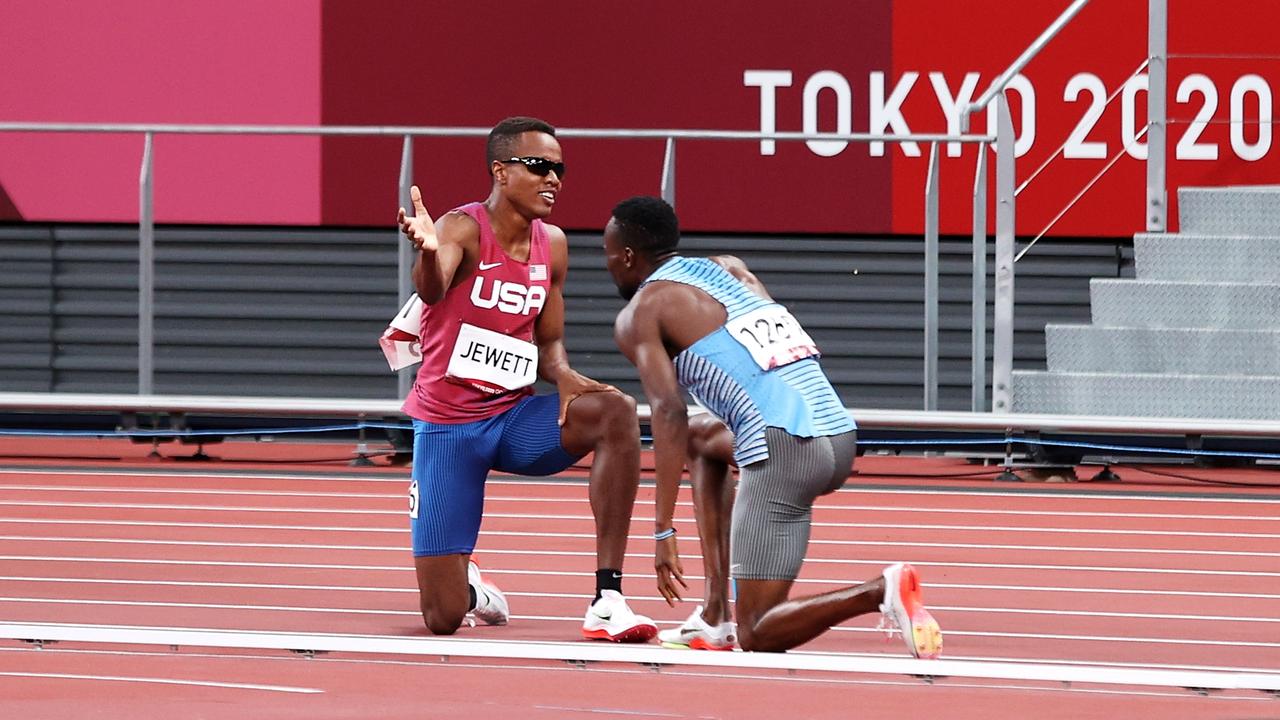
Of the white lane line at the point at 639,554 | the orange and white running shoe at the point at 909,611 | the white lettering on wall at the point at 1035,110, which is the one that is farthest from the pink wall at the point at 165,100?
the orange and white running shoe at the point at 909,611

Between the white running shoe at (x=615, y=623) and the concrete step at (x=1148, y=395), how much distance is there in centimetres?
577

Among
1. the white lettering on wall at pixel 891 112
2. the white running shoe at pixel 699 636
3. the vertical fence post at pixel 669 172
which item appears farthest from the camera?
the white lettering on wall at pixel 891 112

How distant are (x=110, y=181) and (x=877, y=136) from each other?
4828 millimetres

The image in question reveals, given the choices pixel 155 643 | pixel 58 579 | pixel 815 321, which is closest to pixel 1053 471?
pixel 815 321

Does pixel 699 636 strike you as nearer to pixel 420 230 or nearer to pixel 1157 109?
pixel 420 230

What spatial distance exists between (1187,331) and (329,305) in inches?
207

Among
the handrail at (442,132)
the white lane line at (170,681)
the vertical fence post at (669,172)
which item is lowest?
the white lane line at (170,681)

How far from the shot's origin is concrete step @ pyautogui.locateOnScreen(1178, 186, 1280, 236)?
40.5ft

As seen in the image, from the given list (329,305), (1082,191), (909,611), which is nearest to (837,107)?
(1082,191)

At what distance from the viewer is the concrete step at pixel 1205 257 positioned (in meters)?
12.2

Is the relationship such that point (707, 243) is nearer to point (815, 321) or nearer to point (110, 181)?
point (815, 321)

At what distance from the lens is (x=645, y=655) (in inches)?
239

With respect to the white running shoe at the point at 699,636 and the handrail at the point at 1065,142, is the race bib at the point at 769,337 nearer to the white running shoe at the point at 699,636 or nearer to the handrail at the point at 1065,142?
the white running shoe at the point at 699,636

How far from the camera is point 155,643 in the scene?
621 cm
